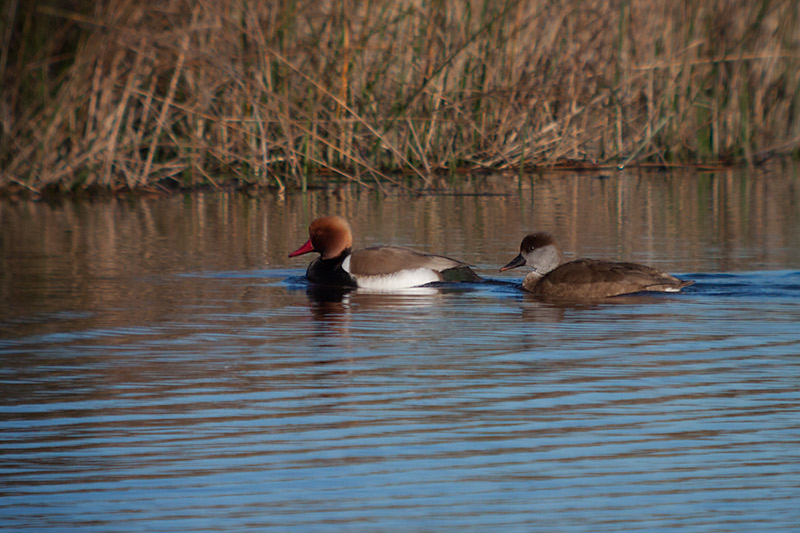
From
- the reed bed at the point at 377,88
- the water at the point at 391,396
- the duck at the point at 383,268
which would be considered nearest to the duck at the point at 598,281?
the water at the point at 391,396

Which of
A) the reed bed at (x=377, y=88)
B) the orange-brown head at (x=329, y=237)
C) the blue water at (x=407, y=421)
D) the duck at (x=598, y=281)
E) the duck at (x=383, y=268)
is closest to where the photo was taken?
the blue water at (x=407, y=421)

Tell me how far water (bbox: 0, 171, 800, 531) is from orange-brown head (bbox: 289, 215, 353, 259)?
34 centimetres

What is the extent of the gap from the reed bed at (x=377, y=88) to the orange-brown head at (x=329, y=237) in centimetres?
348

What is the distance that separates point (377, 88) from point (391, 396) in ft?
35.2

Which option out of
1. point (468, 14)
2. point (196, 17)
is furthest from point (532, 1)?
point (196, 17)

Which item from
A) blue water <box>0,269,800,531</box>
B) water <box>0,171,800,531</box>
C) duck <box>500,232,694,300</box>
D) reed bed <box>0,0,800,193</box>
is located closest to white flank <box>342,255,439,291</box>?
water <box>0,171,800,531</box>

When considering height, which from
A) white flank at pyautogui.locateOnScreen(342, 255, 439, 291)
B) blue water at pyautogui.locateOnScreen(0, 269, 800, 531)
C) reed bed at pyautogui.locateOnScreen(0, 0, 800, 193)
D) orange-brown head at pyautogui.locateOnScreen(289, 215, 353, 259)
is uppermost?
reed bed at pyautogui.locateOnScreen(0, 0, 800, 193)

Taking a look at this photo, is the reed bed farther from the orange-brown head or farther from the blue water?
the blue water

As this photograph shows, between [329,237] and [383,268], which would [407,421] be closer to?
[383,268]

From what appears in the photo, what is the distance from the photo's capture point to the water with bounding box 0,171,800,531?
12.5 ft

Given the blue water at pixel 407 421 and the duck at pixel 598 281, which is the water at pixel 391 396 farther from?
the duck at pixel 598 281

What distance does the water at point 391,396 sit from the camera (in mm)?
3814

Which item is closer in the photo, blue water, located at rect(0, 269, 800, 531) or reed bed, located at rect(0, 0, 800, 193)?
blue water, located at rect(0, 269, 800, 531)

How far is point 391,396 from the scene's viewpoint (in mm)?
5180
